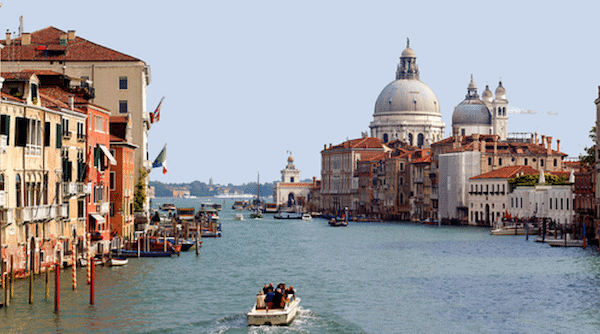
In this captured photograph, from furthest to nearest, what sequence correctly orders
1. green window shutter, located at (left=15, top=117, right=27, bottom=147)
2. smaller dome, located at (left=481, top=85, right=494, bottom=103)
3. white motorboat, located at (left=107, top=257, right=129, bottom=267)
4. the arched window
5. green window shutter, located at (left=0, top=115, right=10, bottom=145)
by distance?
smaller dome, located at (left=481, top=85, right=494, bottom=103), white motorboat, located at (left=107, top=257, right=129, bottom=267), the arched window, green window shutter, located at (left=15, top=117, right=27, bottom=147), green window shutter, located at (left=0, top=115, right=10, bottom=145)

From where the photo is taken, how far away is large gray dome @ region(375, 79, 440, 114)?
167 m

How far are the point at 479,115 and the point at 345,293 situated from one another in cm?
11662

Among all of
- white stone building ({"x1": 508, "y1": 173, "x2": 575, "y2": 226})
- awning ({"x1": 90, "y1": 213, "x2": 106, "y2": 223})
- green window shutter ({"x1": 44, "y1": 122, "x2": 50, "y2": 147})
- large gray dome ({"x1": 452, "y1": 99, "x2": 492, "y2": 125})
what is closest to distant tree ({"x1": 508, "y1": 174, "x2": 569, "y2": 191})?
white stone building ({"x1": 508, "y1": 173, "x2": 575, "y2": 226})

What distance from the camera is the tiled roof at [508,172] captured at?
9425cm

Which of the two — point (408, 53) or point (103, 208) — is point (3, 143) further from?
point (408, 53)

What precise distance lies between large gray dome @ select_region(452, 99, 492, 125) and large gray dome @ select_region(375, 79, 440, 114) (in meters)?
15.9

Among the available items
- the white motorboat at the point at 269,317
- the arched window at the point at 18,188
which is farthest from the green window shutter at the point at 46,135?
the white motorboat at the point at 269,317

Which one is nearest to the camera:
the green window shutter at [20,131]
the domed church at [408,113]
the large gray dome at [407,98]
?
the green window shutter at [20,131]

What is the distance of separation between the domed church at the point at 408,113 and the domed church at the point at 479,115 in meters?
11.3

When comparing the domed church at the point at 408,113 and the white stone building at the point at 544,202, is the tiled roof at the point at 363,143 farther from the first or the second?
the white stone building at the point at 544,202

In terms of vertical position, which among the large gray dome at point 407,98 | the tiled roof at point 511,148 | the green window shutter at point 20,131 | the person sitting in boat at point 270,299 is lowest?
the person sitting in boat at point 270,299

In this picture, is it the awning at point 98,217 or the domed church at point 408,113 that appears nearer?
the awning at point 98,217

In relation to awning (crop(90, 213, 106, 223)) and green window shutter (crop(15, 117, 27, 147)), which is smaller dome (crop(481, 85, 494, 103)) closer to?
awning (crop(90, 213, 106, 223))

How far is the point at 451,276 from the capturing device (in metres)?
42.3
